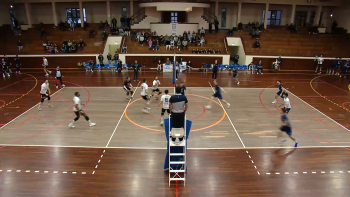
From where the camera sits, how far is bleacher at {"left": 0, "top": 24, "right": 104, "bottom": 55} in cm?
2623

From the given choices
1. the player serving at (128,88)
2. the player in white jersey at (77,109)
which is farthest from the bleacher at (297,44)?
the player in white jersey at (77,109)

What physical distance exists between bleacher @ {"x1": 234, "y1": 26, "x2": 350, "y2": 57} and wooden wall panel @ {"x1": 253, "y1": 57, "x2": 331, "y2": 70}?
760 mm

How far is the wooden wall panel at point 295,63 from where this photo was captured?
26.0m

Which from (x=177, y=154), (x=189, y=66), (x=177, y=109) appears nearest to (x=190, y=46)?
(x=189, y=66)

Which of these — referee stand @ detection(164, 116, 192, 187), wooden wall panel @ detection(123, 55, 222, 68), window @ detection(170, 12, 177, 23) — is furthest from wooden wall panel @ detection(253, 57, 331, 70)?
referee stand @ detection(164, 116, 192, 187)

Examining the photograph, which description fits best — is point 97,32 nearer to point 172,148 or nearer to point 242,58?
point 242,58

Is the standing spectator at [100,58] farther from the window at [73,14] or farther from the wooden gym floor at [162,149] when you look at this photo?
the window at [73,14]

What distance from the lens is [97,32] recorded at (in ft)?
96.5

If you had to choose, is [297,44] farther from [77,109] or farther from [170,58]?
[77,109]

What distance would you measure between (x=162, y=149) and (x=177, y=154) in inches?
94.6

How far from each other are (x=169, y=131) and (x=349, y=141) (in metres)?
8.21

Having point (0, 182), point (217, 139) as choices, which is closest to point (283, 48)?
point (217, 139)

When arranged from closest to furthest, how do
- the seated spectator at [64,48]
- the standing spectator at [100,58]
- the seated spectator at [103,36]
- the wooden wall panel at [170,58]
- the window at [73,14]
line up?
the standing spectator at [100,58] → the wooden wall panel at [170,58] → the seated spectator at [64,48] → the seated spectator at [103,36] → the window at [73,14]

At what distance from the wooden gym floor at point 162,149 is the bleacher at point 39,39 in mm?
11093
